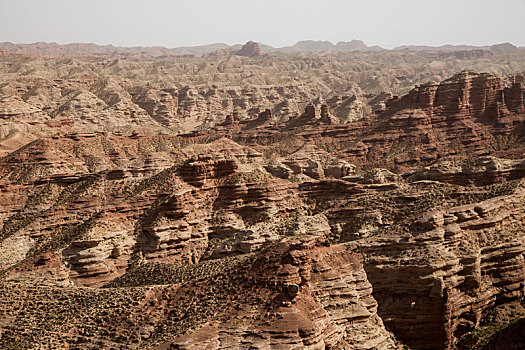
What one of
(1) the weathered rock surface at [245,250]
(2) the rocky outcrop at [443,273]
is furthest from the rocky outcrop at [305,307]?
(2) the rocky outcrop at [443,273]

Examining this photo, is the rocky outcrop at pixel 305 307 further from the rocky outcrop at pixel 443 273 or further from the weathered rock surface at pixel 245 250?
the rocky outcrop at pixel 443 273

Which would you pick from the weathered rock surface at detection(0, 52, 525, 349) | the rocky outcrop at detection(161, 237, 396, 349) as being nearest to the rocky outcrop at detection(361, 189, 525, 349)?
the weathered rock surface at detection(0, 52, 525, 349)

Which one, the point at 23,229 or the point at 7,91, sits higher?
the point at 7,91

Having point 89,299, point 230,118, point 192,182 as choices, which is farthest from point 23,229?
point 230,118

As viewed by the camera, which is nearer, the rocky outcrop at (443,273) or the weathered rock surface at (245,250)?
the weathered rock surface at (245,250)

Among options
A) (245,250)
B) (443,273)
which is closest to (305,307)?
(443,273)

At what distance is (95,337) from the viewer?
126ft

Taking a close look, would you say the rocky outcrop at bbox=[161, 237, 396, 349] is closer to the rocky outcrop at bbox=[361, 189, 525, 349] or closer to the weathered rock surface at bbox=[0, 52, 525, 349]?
the weathered rock surface at bbox=[0, 52, 525, 349]

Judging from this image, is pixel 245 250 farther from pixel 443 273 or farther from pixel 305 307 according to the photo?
pixel 305 307

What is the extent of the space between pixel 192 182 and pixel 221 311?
31.8m

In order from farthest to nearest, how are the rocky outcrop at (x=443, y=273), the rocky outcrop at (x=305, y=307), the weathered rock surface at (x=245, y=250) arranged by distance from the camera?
1. the rocky outcrop at (x=443, y=273)
2. the weathered rock surface at (x=245, y=250)
3. the rocky outcrop at (x=305, y=307)

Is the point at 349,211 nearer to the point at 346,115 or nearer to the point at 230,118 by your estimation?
the point at 230,118

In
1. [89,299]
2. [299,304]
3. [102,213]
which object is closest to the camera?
[299,304]

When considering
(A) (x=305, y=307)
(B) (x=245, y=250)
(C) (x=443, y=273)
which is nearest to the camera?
(A) (x=305, y=307)
